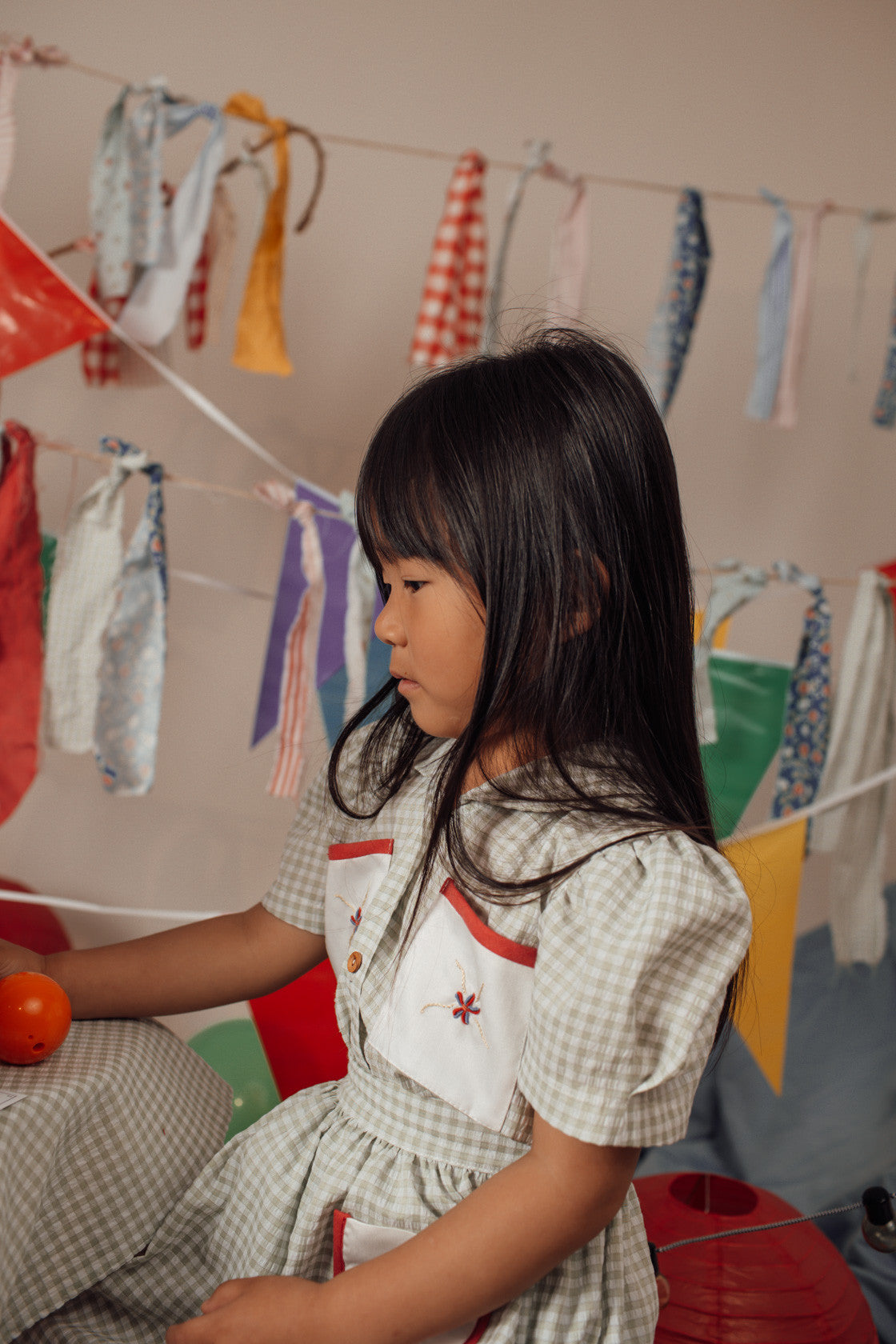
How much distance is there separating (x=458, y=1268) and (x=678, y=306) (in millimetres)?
1357

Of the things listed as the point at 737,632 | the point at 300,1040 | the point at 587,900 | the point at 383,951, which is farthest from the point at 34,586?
the point at 737,632

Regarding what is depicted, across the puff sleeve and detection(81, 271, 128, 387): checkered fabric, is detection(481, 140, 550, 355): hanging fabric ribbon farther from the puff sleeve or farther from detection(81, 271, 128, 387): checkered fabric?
the puff sleeve

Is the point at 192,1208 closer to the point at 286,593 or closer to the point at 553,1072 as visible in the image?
the point at 553,1072

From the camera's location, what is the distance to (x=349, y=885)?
0.72 metres

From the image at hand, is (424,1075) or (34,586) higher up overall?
(34,586)

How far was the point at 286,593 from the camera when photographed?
145 cm

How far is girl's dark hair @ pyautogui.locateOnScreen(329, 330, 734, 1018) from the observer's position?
2.01 feet

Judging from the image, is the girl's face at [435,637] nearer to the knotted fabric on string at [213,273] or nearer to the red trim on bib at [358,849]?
the red trim on bib at [358,849]

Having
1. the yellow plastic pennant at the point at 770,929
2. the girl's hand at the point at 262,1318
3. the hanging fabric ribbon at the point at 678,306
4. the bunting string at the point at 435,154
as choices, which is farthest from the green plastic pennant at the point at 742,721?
the girl's hand at the point at 262,1318

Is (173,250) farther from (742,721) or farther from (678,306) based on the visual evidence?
(742,721)

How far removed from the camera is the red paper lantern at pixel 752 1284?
894 millimetres

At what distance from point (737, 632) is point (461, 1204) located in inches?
70.2

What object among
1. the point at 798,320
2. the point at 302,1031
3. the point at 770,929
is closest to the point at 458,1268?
the point at 302,1031

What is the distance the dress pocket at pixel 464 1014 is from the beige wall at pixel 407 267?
1.42 metres
